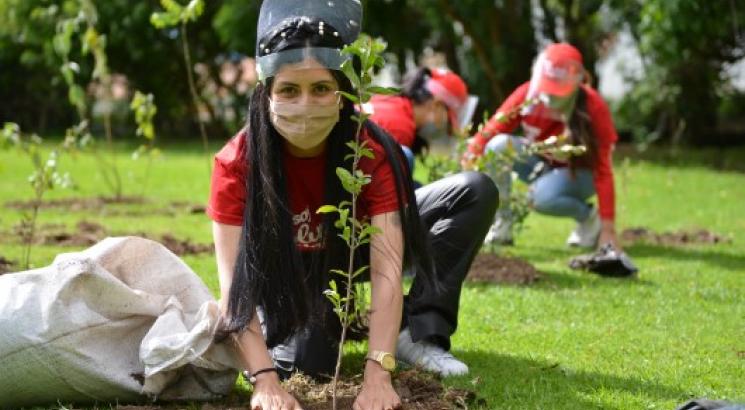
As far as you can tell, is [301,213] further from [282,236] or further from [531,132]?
[531,132]

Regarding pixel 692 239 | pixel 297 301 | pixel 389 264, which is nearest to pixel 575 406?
pixel 389 264

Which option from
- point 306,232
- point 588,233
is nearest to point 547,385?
point 306,232

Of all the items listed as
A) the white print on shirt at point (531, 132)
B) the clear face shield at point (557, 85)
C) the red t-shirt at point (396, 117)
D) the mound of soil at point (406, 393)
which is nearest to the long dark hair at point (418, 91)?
the red t-shirt at point (396, 117)

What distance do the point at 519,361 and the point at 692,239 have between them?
4.37 meters

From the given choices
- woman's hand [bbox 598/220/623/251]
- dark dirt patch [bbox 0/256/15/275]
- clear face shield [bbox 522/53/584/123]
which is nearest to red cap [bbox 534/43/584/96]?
clear face shield [bbox 522/53/584/123]

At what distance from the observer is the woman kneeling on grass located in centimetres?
328

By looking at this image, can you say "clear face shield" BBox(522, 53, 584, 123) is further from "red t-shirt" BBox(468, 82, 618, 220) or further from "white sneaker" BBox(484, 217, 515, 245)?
"white sneaker" BBox(484, 217, 515, 245)

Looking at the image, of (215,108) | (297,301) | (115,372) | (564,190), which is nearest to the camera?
(115,372)

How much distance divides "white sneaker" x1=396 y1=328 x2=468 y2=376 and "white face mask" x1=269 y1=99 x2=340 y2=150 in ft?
3.25

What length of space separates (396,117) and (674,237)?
321cm

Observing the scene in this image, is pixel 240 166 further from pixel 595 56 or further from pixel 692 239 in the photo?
pixel 595 56

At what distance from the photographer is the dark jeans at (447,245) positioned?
391cm

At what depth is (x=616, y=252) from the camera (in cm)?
607

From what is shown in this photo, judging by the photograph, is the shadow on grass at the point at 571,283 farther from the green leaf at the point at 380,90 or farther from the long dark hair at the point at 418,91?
the green leaf at the point at 380,90
